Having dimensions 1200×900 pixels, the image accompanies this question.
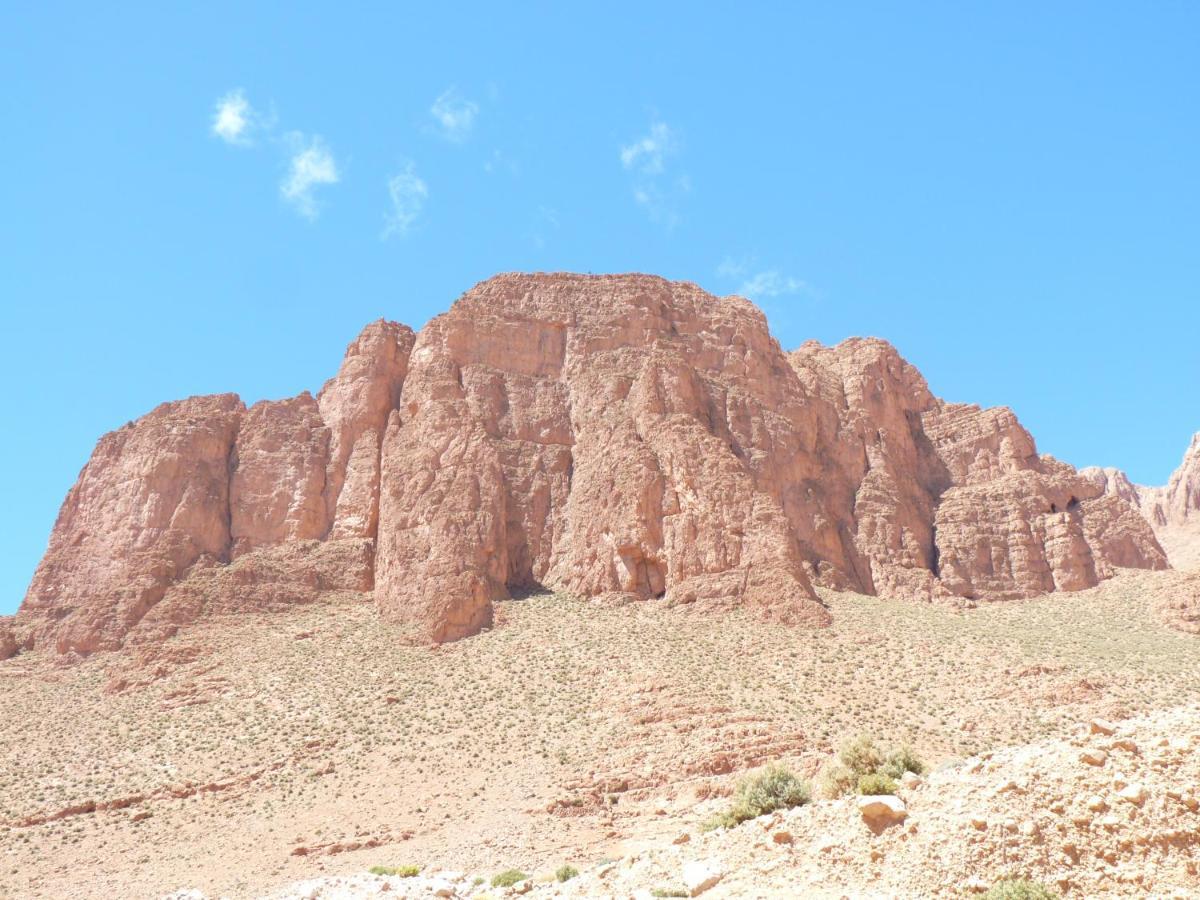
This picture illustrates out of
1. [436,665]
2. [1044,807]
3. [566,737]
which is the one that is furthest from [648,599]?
[1044,807]

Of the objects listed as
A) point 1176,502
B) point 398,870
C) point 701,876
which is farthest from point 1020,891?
point 1176,502

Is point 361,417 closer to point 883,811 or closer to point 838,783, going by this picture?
point 838,783

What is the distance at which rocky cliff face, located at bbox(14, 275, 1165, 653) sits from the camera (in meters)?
59.8

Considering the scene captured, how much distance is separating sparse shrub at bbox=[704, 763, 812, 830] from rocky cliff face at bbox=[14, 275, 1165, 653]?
26615 millimetres

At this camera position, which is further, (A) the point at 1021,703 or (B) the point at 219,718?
(B) the point at 219,718

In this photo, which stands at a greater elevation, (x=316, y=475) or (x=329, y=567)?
(x=316, y=475)

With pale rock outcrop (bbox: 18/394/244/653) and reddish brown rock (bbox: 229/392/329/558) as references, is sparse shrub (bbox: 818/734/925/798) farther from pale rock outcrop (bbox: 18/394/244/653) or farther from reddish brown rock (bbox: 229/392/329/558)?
reddish brown rock (bbox: 229/392/329/558)

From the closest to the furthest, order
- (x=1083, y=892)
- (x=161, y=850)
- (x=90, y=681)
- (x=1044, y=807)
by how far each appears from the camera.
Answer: (x=1083, y=892), (x=1044, y=807), (x=161, y=850), (x=90, y=681)

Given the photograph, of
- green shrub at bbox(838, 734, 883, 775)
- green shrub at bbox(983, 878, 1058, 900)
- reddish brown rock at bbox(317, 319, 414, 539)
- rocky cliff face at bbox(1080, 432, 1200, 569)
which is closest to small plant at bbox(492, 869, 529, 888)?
green shrub at bbox(838, 734, 883, 775)

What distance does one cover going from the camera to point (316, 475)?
7012 cm

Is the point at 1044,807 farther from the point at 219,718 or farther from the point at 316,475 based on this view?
the point at 316,475

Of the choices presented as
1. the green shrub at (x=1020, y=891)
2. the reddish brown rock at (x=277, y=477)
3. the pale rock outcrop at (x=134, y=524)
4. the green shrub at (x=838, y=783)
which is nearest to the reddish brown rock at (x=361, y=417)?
the reddish brown rock at (x=277, y=477)

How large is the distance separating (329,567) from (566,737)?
86.8 ft

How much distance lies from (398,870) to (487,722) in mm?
14359
